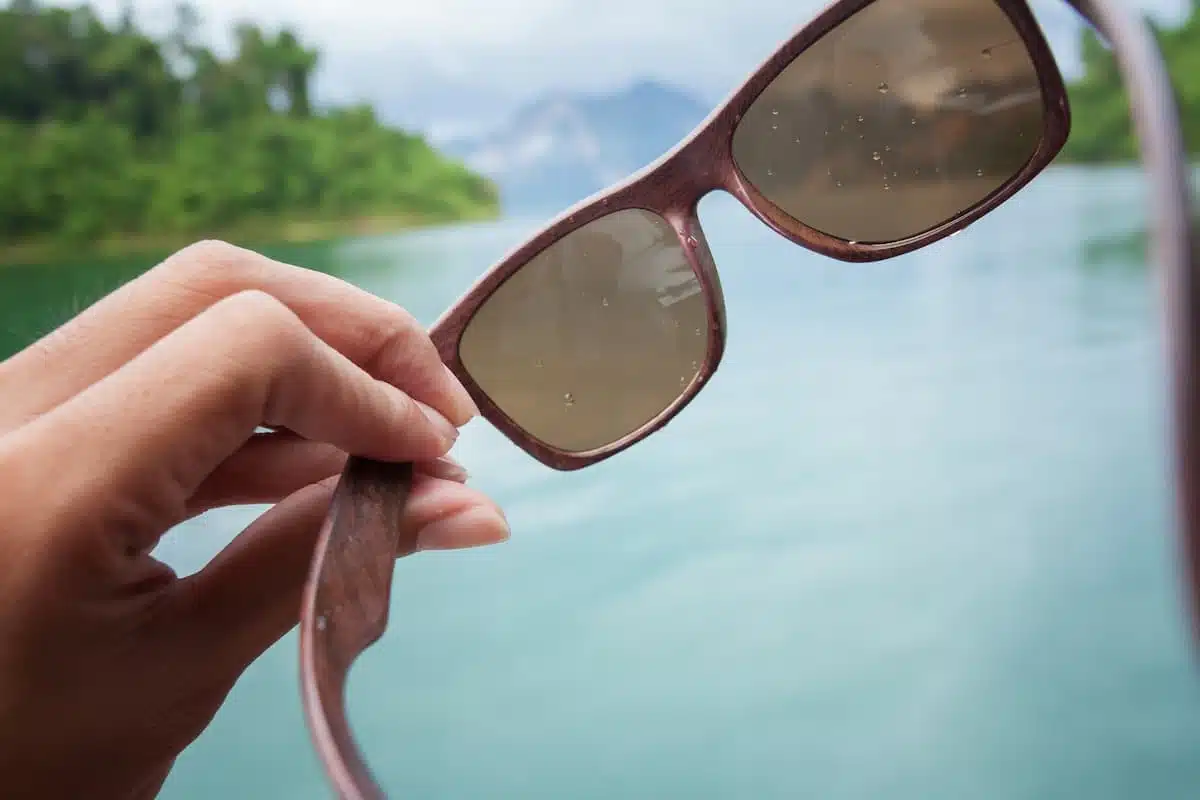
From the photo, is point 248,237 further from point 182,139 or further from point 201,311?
point 201,311

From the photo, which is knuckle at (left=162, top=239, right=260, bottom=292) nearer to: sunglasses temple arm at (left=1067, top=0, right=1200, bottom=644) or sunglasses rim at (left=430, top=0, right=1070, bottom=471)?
sunglasses rim at (left=430, top=0, right=1070, bottom=471)

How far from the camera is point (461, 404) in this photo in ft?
1.34

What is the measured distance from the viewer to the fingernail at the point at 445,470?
15.9 inches

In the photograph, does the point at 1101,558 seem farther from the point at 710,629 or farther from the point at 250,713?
the point at 250,713

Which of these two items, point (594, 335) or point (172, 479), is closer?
point (172, 479)

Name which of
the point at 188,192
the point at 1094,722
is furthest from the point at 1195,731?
the point at 188,192

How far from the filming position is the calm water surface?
3.20ft

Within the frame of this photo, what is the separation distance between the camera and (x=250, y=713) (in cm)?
88

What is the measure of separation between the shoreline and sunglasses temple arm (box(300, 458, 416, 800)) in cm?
59

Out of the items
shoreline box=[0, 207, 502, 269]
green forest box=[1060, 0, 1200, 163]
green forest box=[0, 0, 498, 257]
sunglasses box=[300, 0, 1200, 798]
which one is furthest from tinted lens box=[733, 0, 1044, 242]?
green forest box=[0, 0, 498, 257]

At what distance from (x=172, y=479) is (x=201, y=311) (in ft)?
0.28

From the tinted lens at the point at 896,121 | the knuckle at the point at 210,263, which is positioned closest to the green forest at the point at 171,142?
the knuckle at the point at 210,263

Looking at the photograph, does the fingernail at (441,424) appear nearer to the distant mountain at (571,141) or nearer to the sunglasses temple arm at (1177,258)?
the sunglasses temple arm at (1177,258)

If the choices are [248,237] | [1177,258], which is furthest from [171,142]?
[1177,258]
